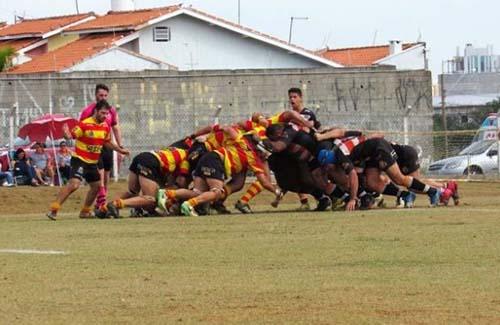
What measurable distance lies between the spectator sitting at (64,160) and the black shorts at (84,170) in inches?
476

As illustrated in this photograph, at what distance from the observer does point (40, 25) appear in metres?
60.8

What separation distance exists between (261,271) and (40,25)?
5103 cm

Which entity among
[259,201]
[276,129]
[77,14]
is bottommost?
[259,201]

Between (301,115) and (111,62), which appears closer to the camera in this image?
(301,115)

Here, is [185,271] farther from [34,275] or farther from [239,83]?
[239,83]

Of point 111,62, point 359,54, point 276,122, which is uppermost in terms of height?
point 359,54

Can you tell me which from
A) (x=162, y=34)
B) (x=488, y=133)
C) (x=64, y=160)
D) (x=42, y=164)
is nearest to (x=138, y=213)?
(x=42, y=164)

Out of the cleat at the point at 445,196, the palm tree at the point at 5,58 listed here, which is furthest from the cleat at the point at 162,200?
the palm tree at the point at 5,58

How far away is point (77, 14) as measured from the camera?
6178cm

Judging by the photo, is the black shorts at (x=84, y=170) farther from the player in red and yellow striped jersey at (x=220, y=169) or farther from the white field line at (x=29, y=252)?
the white field line at (x=29, y=252)

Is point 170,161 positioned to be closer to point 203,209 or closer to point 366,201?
point 203,209

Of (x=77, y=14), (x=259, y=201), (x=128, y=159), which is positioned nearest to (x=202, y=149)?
(x=259, y=201)

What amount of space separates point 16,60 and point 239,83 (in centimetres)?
1451

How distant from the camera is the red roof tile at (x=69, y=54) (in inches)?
2093
